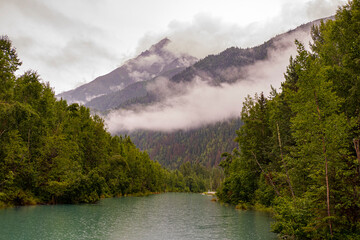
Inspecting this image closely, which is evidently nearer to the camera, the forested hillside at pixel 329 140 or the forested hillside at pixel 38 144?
the forested hillside at pixel 329 140

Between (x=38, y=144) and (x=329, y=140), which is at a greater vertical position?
(x=38, y=144)

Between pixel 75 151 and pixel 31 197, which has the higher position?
pixel 75 151

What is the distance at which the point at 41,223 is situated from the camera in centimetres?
3303

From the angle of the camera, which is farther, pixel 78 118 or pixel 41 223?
pixel 78 118

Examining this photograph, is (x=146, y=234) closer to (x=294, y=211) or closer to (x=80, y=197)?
(x=294, y=211)

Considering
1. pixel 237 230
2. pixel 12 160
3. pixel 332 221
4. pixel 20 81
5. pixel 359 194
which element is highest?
pixel 20 81

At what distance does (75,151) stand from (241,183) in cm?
3936

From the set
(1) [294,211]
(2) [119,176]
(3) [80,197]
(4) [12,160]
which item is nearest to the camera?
(1) [294,211]

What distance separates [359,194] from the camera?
1984 centimetres

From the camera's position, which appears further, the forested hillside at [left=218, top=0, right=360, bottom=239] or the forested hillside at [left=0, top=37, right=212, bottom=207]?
the forested hillside at [left=0, top=37, right=212, bottom=207]

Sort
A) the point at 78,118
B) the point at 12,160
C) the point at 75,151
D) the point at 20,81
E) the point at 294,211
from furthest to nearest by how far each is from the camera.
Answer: the point at 78,118, the point at 75,151, the point at 20,81, the point at 12,160, the point at 294,211

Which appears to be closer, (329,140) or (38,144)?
(329,140)

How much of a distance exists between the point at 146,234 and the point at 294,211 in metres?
14.9

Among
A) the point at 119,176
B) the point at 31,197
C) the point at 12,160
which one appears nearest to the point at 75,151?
the point at 31,197
